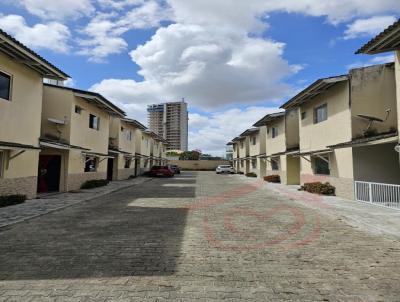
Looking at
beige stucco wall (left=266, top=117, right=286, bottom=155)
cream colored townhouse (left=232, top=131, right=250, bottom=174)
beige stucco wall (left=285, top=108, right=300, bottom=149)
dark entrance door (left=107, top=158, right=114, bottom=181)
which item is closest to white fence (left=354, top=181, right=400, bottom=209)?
beige stucco wall (left=285, top=108, right=300, bottom=149)

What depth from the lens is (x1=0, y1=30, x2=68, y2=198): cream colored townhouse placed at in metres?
11.3

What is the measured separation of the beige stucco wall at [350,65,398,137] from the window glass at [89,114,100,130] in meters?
16.1

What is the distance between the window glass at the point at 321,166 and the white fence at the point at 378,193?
333cm

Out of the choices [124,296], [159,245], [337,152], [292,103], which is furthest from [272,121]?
[124,296]

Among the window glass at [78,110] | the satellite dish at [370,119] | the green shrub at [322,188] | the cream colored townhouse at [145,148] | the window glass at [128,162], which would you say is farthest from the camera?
the cream colored townhouse at [145,148]

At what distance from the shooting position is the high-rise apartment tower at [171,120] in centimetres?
10806

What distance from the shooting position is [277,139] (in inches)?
1052

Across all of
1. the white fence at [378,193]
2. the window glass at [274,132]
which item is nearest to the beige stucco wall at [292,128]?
the window glass at [274,132]

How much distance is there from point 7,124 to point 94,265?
9.06 metres

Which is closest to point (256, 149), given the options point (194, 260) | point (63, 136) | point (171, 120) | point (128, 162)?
point (128, 162)

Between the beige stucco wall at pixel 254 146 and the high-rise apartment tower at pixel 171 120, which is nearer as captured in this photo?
the beige stucco wall at pixel 254 146

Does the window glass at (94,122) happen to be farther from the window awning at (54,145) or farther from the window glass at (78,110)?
the window awning at (54,145)

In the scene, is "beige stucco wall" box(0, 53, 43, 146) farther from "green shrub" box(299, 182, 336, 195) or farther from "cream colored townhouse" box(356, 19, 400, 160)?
"green shrub" box(299, 182, 336, 195)

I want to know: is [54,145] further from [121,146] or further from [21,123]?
[121,146]
